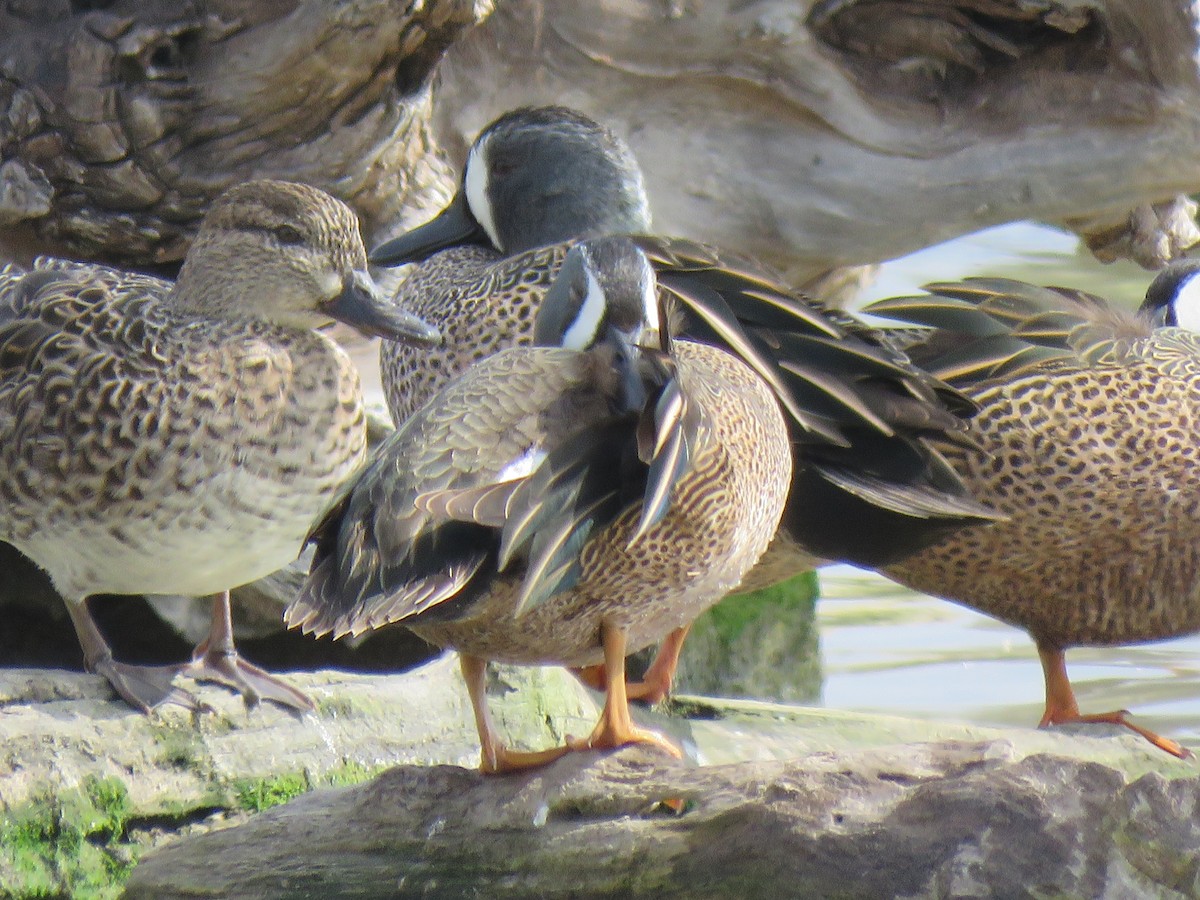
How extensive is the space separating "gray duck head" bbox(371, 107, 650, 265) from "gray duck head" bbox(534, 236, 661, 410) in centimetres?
91

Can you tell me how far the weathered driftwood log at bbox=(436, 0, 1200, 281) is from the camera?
5102 millimetres

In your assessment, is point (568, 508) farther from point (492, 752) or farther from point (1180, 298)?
point (1180, 298)

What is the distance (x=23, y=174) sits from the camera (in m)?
4.28

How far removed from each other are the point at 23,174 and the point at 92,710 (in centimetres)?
161

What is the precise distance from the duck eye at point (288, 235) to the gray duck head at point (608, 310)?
53 centimetres

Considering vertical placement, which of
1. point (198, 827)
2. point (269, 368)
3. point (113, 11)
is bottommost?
point (198, 827)

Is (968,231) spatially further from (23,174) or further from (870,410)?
(23,174)

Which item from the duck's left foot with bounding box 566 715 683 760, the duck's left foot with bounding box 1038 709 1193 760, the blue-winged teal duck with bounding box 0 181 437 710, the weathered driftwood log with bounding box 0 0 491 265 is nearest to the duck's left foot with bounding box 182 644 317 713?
the blue-winged teal duck with bounding box 0 181 437 710

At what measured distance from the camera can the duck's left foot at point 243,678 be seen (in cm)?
340

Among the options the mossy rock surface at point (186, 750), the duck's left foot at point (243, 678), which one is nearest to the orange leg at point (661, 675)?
the mossy rock surface at point (186, 750)

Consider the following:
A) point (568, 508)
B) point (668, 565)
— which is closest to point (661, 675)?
point (668, 565)

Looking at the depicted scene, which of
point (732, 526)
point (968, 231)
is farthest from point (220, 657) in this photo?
point (968, 231)

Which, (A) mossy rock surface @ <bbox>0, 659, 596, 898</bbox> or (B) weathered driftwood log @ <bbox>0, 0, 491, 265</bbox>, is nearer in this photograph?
(A) mossy rock surface @ <bbox>0, 659, 596, 898</bbox>

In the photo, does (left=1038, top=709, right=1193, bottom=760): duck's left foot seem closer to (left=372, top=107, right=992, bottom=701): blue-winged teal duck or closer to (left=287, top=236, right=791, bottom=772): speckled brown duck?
(left=372, top=107, right=992, bottom=701): blue-winged teal duck
